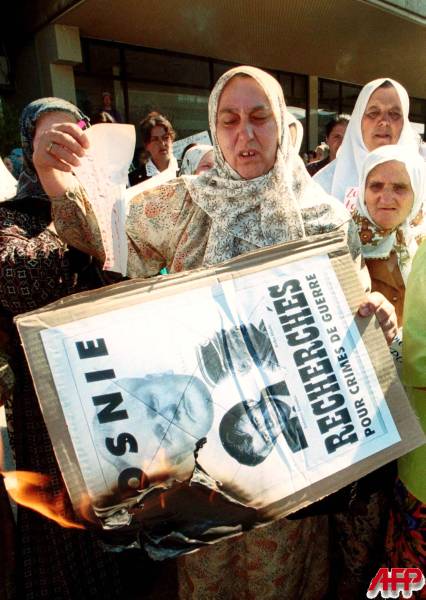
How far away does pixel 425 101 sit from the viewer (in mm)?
15508

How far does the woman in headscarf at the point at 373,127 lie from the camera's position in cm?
224

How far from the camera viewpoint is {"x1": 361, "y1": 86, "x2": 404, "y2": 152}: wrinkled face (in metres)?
2.26

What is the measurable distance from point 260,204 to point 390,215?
54cm

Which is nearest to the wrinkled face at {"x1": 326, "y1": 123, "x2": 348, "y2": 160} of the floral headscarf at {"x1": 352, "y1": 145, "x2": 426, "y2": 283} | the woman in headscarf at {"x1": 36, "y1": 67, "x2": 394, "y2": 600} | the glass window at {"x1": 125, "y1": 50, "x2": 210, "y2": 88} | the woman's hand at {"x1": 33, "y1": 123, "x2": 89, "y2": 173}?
the floral headscarf at {"x1": 352, "y1": 145, "x2": 426, "y2": 283}

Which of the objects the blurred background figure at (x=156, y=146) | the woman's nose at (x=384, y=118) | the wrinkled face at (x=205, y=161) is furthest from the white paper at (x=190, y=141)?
the woman's nose at (x=384, y=118)

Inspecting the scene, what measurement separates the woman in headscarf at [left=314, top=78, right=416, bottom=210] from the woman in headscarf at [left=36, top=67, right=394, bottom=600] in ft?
3.35

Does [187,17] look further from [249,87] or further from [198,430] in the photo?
[198,430]

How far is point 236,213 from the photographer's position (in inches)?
48.4

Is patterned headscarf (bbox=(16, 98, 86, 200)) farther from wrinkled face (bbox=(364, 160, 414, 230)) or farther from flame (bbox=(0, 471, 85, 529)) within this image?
wrinkled face (bbox=(364, 160, 414, 230))

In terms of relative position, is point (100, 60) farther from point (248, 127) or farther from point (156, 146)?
point (248, 127)

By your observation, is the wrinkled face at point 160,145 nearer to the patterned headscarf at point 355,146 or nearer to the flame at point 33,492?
the patterned headscarf at point 355,146

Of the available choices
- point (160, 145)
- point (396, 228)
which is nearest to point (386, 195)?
point (396, 228)

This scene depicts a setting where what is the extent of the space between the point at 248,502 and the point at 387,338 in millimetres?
507

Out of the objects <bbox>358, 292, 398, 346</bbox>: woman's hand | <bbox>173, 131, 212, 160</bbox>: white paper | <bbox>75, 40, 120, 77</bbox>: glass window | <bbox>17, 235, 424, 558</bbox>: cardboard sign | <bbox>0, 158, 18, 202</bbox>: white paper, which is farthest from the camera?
<bbox>75, 40, 120, 77</bbox>: glass window
